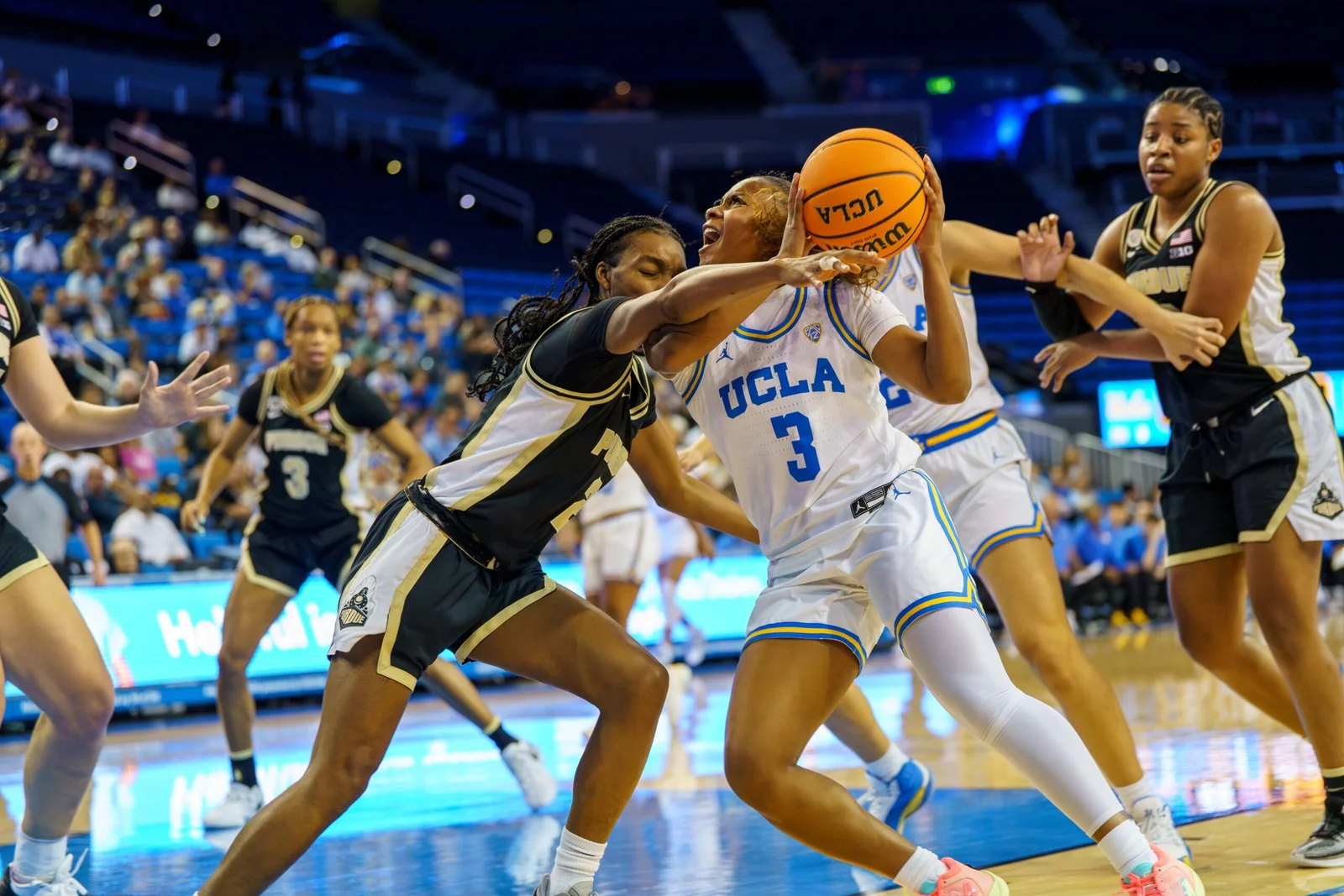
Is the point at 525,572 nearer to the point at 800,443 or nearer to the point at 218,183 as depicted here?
the point at 800,443

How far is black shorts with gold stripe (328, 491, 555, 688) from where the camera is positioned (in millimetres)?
3654

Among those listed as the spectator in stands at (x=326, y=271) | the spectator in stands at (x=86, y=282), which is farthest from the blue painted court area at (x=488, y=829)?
the spectator in stands at (x=326, y=271)

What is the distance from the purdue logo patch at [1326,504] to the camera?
15.4 ft

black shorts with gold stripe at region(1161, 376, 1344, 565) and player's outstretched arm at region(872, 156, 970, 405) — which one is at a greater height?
player's outstretched arm at region(872, 156, 970, 405)

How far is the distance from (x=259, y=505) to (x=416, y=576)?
3.16 metres

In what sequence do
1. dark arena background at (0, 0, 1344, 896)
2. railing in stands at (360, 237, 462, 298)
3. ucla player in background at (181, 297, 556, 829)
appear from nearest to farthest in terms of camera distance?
dark arena background at (0, 0, 1344, 896), ucla player in background at (181, 297, 556, 829), railing in stands at (360, 237, 462, 298)

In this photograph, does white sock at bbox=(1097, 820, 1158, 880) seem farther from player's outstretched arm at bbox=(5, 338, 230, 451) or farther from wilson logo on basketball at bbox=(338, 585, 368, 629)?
player's outstretched arm at bbox=(5, 338, 230, 451)

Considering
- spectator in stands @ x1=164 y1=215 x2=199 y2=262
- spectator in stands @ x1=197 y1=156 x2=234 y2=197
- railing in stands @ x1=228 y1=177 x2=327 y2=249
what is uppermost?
spectator in stands @ x1=197 y1=156 x2=234 y2=197

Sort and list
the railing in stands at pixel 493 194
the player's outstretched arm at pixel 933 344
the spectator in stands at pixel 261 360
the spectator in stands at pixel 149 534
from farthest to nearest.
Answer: the railing in stands at pixel 493 194
the spectator in stands at pixel 261 360
the spectator in stands at pixel 149 534
the player's outstretched arm at pixel 933 344

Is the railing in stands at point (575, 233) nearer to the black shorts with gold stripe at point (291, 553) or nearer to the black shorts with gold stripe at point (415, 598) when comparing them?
the black shorts with gold stripe at point (291, 553)

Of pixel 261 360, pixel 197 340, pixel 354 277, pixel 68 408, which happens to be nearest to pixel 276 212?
pixel 354 277

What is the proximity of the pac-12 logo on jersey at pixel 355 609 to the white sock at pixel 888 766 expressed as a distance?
2307 mm

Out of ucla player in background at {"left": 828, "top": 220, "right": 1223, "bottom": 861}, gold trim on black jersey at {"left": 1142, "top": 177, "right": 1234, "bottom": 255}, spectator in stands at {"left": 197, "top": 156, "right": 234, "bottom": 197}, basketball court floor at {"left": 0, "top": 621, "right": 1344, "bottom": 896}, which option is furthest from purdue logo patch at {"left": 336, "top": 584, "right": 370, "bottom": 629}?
spectator in stands at {"left": 197, "top": 156, "right": 234, "bottom": 197}

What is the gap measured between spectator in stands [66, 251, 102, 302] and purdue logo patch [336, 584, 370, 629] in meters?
12.8
